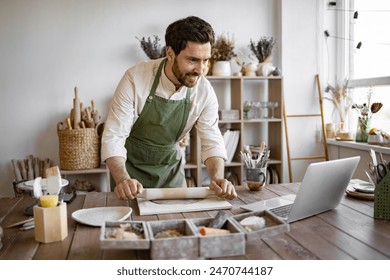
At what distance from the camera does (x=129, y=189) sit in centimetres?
174

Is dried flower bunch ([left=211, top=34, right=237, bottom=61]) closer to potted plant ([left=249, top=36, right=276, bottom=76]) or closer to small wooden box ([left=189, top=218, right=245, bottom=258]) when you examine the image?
potted plant ([left=249, top=36, right=276, bottom=76])

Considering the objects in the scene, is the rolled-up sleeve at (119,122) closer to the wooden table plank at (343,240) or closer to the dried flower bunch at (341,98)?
the wooden table plank at (343,240)

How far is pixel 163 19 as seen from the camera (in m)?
4.12

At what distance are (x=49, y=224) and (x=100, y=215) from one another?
0.27 metres

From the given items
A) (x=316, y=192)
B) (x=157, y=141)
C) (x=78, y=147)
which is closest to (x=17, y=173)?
(x=78, y=147)

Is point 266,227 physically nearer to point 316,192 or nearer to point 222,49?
point 316,192

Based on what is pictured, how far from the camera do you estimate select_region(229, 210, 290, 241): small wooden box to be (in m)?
1.26

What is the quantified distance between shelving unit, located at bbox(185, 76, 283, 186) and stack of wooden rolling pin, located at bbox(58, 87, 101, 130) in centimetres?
94

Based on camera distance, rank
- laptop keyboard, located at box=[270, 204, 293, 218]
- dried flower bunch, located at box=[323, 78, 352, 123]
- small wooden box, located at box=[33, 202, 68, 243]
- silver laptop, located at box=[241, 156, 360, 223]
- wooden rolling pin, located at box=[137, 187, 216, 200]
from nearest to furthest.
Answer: small wooden box, located at box=[33, 202, 68, 243] → silver laptop, located at box=[241, 156, 360, 223] → laptop keyboard, located at box=[270, 204, 293, 218] → wooden rolling pin, located at box=[137, 187, 216, 200] → dried flower bunch, located at box=[323, 78, 352, 123]

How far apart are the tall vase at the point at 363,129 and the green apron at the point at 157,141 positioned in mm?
2023

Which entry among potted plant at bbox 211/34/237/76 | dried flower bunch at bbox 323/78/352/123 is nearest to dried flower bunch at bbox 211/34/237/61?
potted plant at bbox 211/34/237/76

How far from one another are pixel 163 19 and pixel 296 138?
5.97 feet
